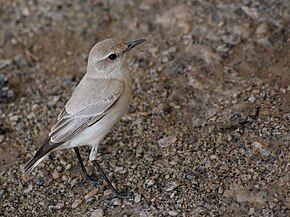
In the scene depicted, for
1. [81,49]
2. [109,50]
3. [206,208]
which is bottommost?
[206,208]

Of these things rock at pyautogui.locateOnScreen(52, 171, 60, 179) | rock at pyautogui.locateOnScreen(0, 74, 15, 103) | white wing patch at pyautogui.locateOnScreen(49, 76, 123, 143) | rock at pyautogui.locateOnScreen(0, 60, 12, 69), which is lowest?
rock at pyautogui.locateOnScreen(52, 171, 60, 179)

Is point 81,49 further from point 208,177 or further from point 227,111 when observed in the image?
point 208,177

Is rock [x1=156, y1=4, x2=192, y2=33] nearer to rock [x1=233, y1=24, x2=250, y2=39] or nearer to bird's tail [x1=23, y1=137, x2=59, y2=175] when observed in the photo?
rock [x1=233, y1=24, x2=250, y2=39]

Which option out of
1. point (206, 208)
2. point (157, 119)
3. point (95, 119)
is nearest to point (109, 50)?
point (95, 119)

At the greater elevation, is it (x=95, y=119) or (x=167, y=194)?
(x=95, y=119)

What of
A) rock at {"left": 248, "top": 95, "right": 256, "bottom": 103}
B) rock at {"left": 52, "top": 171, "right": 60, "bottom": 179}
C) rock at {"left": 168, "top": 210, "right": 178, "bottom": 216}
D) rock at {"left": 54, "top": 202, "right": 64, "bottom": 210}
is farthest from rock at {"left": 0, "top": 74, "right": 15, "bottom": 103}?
rock at {"left": 248, "top": 95, "right": 256, "bottom": 103}

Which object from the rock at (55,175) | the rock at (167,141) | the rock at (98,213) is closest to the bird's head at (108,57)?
the rock at (167,141)
